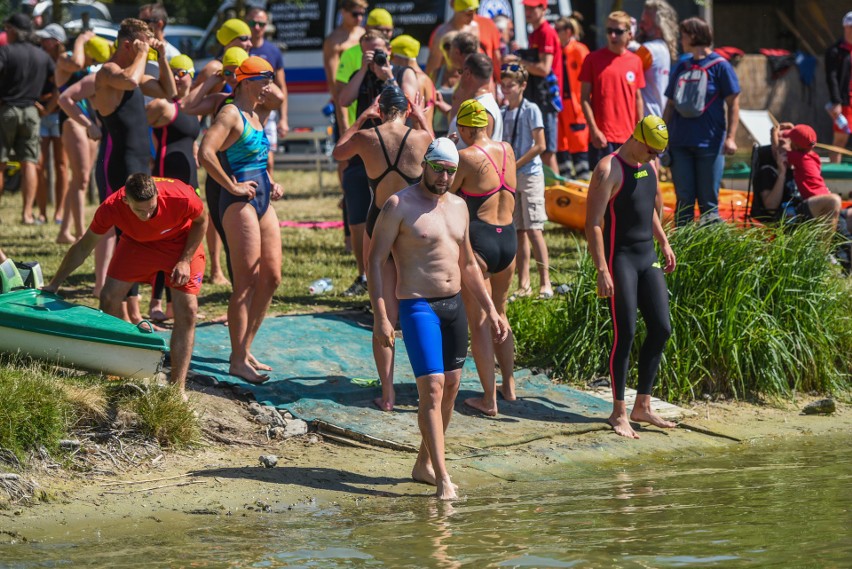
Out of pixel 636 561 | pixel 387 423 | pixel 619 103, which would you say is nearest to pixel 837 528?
pixel 636 561

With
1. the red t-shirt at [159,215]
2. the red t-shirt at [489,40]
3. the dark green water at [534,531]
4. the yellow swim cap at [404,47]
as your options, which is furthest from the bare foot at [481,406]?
the red t-shirt at [489,40]

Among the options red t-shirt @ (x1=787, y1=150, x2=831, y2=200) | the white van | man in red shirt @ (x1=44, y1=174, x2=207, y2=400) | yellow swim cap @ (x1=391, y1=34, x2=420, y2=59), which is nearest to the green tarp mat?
man in red shirt @ (x1=44, y1=174, x2=207, y2=400)

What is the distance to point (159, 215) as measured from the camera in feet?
24.7

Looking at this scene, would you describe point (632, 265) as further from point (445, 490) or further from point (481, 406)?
point (445, 490)

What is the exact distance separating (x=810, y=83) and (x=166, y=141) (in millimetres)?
14552

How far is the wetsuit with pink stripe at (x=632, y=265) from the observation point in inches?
328

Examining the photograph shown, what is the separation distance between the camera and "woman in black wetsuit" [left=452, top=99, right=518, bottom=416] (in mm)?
8250

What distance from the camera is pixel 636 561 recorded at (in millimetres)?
5863

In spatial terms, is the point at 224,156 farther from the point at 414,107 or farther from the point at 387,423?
the point at 387,423

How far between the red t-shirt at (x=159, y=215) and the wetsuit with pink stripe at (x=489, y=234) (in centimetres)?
168

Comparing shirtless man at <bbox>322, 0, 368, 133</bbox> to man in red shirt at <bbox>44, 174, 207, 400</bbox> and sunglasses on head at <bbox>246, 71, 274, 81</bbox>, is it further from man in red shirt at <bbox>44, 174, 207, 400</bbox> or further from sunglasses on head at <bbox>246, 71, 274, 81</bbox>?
man in red shirt at <bbox>44, 174, 207, 400</bbox>

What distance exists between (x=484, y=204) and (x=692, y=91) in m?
3.64

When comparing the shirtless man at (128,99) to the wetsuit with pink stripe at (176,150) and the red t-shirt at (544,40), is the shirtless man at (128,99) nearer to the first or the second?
the wetsuit with pink stripe at (176,150)

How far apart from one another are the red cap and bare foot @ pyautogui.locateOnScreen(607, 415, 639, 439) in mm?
4028
